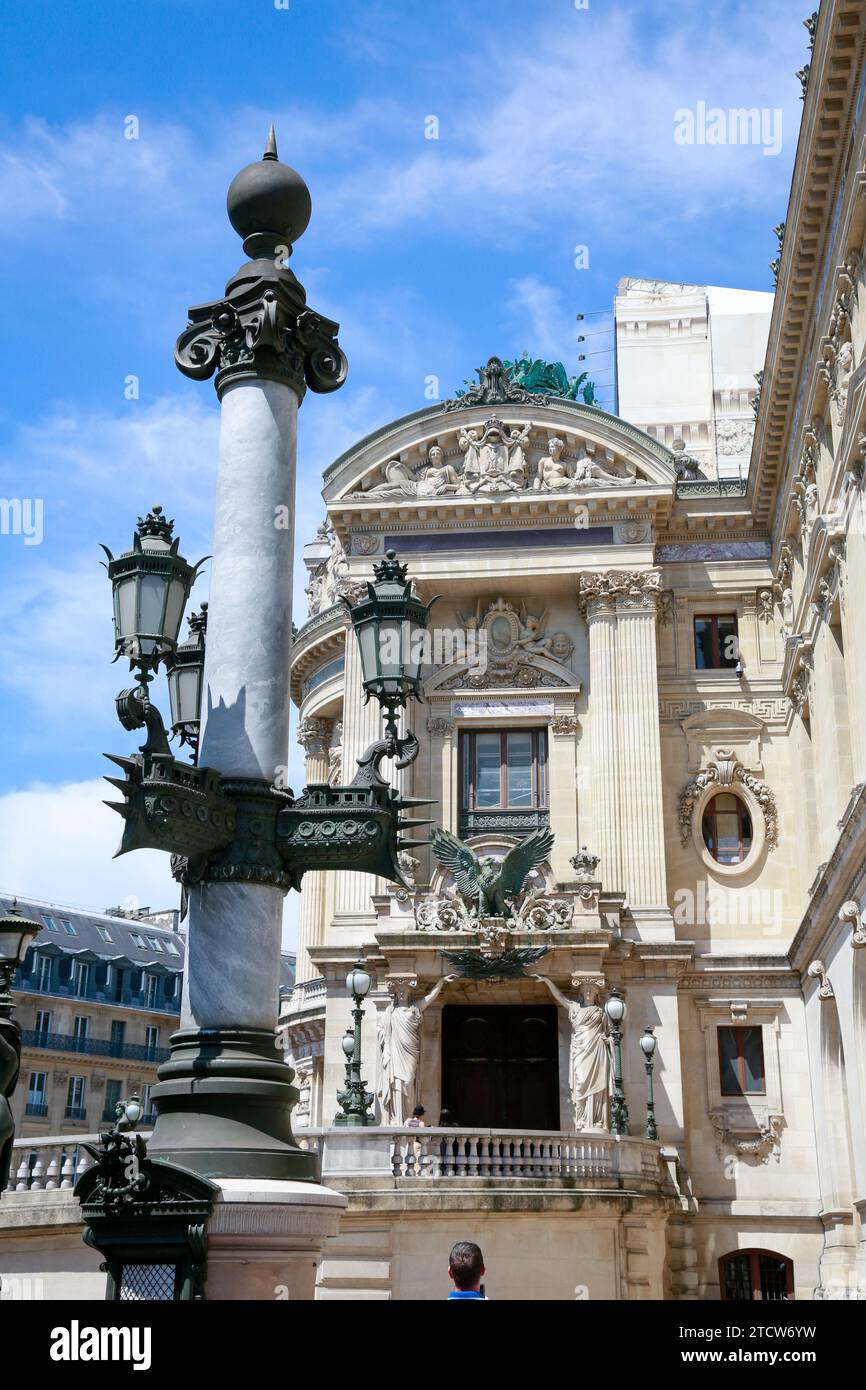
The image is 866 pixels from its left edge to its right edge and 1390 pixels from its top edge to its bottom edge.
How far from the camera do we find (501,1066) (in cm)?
3344

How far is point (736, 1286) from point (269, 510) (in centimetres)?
2622

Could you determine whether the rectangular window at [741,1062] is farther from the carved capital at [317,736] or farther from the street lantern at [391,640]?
the street lantern at [391,640]

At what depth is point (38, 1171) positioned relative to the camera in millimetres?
17625

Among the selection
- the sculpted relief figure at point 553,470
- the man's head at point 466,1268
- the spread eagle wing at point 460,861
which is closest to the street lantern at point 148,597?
the man's head at point 466,1268

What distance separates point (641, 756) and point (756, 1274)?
38.0 feet

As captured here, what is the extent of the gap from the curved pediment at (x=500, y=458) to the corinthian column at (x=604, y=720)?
251 cm

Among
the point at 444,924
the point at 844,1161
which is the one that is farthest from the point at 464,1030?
the point at 844,1161

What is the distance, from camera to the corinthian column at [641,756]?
3306cm

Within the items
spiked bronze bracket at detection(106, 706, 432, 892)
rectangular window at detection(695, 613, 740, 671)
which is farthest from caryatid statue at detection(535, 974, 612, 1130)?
spiked bronze bracket at detection(106, 706, 432, 892)

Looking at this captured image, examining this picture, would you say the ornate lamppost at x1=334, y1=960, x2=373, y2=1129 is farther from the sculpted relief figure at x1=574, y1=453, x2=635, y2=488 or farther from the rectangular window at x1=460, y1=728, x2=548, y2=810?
the sculpted relief figure at x1=574, y1=453, x2=635, y2=488

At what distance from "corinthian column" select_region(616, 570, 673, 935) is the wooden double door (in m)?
3.43

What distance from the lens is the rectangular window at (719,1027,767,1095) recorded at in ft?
107

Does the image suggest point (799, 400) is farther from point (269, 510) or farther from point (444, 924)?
point (269, 510)
